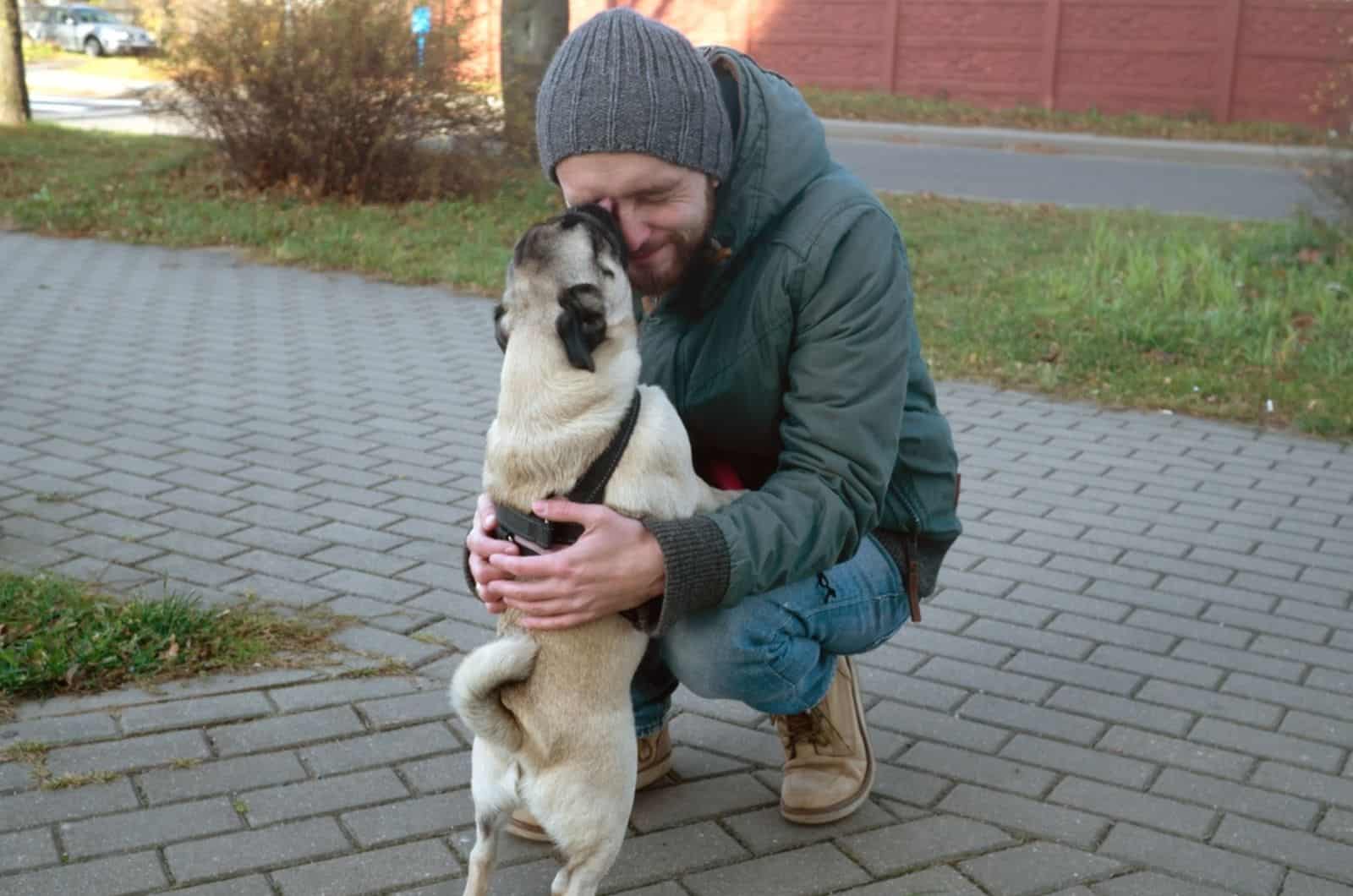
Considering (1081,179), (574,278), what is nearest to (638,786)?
(574,278)

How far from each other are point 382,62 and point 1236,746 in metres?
9.76

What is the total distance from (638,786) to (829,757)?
19.0 inches

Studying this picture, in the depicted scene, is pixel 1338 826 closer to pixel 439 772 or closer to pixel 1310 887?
pixel 1310 887

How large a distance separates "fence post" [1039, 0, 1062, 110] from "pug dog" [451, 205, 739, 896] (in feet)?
83.3

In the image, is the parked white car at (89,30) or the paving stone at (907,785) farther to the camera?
the parked white car at (89,30)

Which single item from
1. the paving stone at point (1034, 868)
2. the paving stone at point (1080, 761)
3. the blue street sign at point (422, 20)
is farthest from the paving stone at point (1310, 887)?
the blue street sign at point (422, 20)

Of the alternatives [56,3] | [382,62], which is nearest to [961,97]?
[382,62]

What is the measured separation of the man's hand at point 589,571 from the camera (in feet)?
8.98

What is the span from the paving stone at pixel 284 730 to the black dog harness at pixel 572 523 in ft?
3.87

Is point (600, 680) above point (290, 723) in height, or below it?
above

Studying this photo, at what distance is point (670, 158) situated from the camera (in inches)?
113

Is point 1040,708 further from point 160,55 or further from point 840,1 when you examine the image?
point 840,1

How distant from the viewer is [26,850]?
10.3ft

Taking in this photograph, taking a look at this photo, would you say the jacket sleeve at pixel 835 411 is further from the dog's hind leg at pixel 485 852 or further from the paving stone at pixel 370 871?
the paving stone at pixel 370 871
